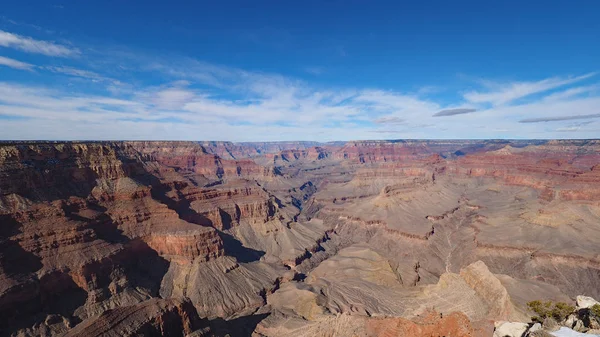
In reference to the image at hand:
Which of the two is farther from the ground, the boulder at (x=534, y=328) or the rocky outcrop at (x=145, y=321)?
the boulder at (x=534, y=328)

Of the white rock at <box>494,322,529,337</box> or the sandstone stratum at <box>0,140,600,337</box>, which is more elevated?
the white rock at <box>494,322,529,337</box>

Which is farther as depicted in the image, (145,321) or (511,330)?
(145,321)

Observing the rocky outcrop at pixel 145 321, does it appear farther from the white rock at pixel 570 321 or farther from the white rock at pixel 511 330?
the white rock at pixel 570 321

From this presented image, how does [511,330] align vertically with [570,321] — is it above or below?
below

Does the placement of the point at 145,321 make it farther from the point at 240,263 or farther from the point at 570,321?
the point at 570,321

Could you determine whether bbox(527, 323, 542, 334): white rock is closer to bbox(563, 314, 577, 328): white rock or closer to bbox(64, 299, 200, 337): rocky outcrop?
bbox(563, 314, 577, 328): white rock

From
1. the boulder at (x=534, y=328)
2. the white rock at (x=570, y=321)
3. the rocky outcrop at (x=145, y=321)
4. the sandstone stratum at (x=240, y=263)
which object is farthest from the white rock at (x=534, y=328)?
the rocky outcrop at (x=145, y=321)

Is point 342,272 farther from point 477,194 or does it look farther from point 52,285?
point 477,194

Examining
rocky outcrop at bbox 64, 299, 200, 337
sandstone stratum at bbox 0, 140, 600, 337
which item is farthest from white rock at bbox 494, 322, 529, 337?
rocky outcrop at bbox 64, 299, 200, 337

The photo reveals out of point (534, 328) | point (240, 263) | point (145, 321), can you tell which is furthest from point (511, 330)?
point (240, 263)
